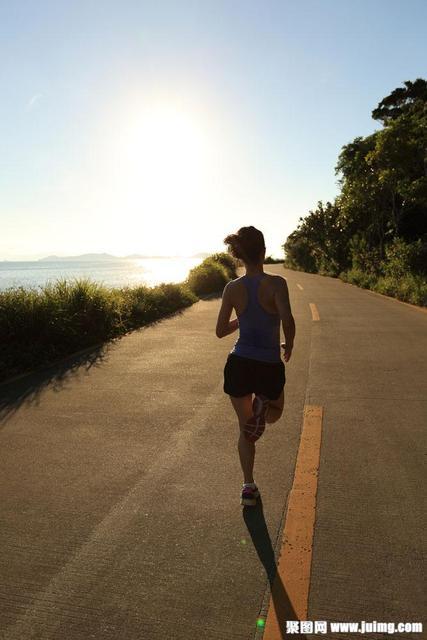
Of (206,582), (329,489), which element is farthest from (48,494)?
(329,489)

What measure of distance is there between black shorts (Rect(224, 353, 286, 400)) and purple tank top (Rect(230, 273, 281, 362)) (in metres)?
0.04

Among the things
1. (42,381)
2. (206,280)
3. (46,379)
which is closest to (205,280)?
(206,280)

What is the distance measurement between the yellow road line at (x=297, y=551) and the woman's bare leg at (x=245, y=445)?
13.8 inches

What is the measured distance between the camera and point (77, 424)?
515 centimetres

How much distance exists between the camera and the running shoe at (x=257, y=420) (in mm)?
3395

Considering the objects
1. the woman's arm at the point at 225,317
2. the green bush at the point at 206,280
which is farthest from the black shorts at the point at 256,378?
the green bush at the point at 206,280

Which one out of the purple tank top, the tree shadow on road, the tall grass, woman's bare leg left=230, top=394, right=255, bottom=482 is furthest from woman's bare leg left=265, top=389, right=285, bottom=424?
the tall grass

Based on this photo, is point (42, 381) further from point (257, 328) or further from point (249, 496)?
point (257, 328)

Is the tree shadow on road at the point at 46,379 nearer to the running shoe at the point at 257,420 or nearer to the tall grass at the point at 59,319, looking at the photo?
the tall grass at the point at 59,319

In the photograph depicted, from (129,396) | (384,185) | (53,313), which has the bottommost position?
(129,396)

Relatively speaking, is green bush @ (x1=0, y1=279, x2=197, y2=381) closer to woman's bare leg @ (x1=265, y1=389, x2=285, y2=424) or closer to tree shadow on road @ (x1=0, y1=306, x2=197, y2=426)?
tree shadow on road @ (x1=0, y1=306, x2=197, y2=426)

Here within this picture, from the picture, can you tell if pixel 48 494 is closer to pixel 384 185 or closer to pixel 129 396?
pixel 129 396

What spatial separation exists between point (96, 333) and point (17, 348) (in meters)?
2.49

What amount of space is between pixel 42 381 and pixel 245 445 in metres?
4.39
